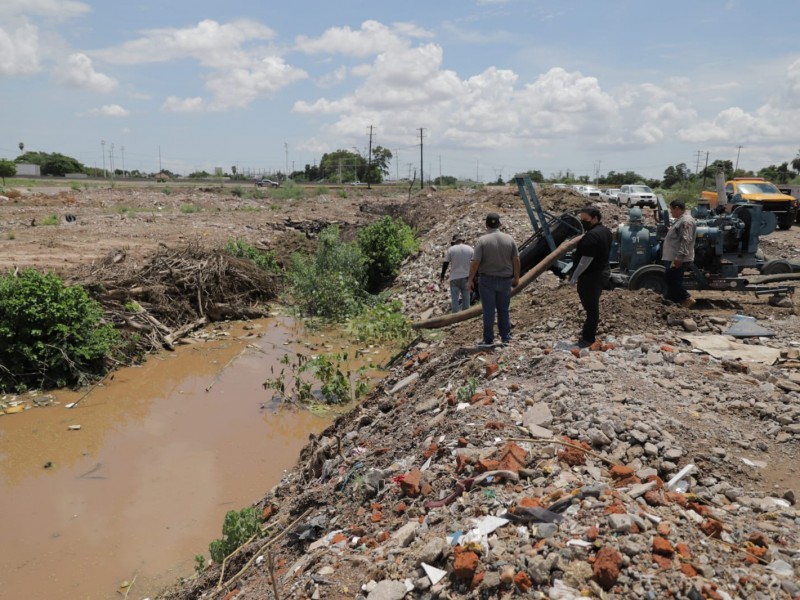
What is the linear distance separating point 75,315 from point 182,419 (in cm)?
261

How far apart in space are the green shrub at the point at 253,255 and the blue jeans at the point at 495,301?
10004 millimetres

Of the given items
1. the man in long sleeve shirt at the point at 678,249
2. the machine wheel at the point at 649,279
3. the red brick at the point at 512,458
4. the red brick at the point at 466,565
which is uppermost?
the man in long sleeve shirt at the point at 678,249

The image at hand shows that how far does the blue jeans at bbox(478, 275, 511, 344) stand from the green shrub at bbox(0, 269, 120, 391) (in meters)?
6.66

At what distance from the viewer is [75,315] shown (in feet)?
32.6

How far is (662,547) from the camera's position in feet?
10.5

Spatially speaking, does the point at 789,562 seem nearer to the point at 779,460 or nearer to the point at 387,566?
the point at 779,460

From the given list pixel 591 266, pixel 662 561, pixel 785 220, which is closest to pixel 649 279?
pixel 591 266

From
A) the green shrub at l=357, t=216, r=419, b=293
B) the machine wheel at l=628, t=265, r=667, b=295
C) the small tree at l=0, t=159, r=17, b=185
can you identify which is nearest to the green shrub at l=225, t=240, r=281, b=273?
the green shrub at l=357, t=216, r=419, b=293

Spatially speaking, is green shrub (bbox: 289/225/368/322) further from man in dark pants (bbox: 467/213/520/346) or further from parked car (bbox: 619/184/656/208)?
parked car (bbox: 619/184/656/208)

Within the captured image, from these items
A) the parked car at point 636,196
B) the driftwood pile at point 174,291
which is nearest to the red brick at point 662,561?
the driftwood pile at point 174,291

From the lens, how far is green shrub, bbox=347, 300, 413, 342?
39.9 feet

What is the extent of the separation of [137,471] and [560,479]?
560 cm

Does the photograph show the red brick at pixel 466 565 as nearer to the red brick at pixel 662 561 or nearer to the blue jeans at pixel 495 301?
the red brick at pixel 662 561

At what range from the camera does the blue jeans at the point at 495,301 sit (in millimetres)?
6922
